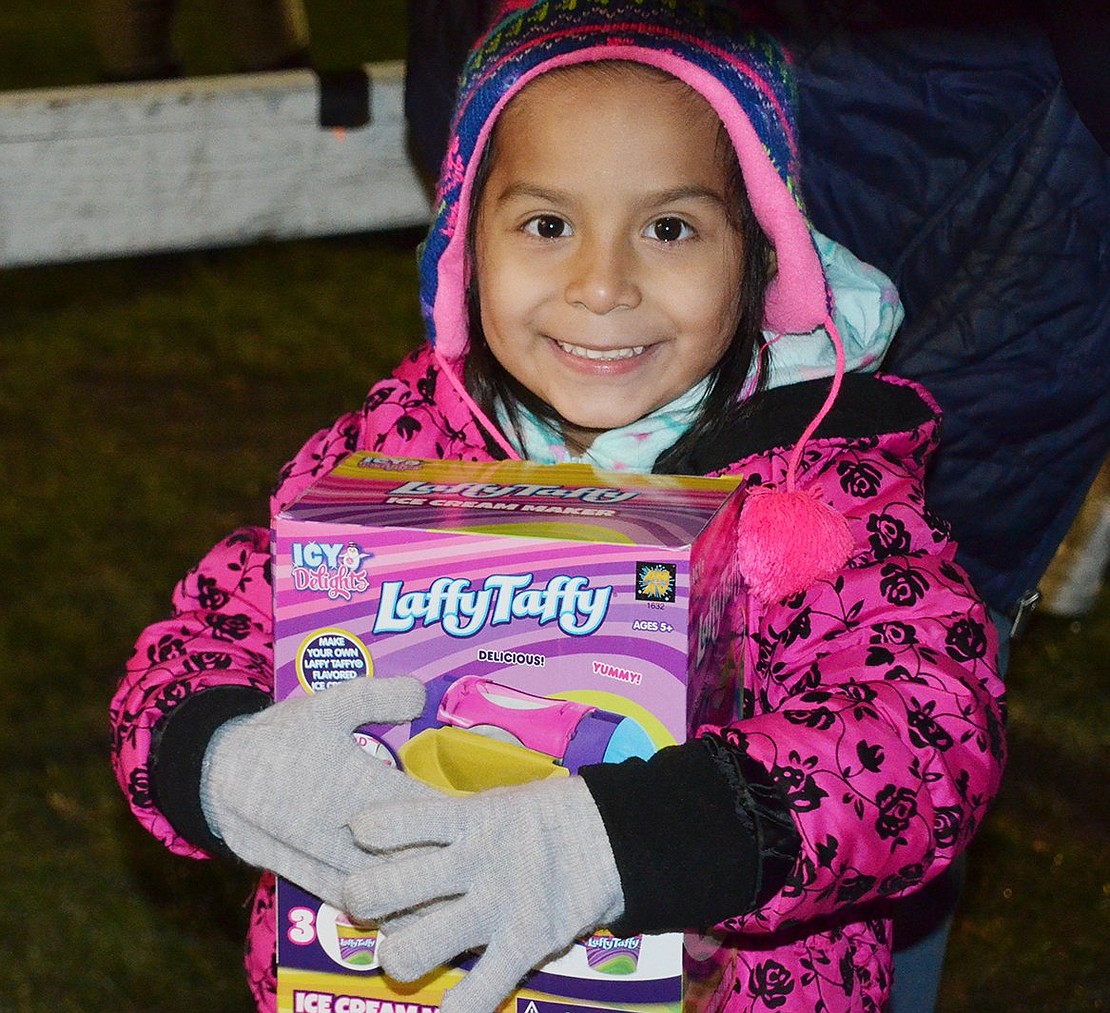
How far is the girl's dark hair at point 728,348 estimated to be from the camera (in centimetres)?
137

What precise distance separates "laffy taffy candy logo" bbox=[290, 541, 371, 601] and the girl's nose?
0.35 m

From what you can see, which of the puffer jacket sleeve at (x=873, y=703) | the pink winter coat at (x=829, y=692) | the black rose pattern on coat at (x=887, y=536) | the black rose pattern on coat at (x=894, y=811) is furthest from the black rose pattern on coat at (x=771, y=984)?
the black rose pattern on coat at (x=887, y=536)

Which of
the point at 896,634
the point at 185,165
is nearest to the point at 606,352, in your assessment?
the point at 896,634

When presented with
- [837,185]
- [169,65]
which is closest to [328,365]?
[169,65]

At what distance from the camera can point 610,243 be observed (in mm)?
1294

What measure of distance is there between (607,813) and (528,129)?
0.59 meters

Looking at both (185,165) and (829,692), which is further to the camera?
(185,165)

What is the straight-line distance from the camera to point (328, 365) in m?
4.05

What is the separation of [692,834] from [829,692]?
0.57ft

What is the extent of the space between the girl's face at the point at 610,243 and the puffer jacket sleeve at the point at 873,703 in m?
0.14

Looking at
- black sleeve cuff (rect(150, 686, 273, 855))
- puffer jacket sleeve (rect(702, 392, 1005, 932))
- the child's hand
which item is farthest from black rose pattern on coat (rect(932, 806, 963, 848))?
black sleeve cuff (rect(150, 686, 273, 855))

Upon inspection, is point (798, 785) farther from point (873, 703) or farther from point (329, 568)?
point (329, 568)

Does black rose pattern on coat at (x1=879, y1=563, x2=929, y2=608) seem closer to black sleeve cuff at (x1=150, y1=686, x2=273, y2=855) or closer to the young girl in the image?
the young girl

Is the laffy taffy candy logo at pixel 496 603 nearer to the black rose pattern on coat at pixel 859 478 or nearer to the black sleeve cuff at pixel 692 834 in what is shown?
the black sleeve cuff at pixel 692 834
